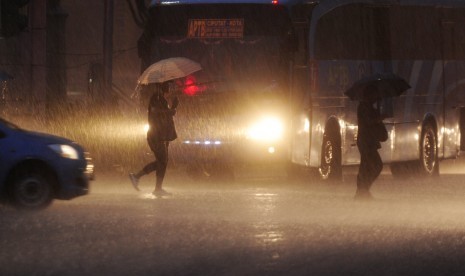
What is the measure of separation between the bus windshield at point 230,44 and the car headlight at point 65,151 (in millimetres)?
5258

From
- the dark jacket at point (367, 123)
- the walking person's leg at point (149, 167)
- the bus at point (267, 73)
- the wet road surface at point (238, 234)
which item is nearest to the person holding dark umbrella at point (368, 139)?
the dark jacket at point (367, 123)

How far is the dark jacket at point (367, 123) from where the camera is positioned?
59.4 ft

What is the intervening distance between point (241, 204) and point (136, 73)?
122 ft

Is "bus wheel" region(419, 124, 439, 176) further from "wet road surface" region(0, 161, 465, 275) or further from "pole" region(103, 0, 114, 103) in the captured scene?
"pole" region(103, 0, 114, 103)

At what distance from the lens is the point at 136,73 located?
179ft

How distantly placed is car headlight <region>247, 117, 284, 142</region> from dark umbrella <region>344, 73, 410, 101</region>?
256cm

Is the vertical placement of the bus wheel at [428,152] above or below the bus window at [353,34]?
below

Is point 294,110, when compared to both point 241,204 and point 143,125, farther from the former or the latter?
point 241,204

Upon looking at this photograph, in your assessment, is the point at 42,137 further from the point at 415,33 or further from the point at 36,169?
the point at 415,33

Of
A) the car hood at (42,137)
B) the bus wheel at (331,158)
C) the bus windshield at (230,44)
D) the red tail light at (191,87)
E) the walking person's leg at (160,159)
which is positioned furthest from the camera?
the bus wheel at (331,158)

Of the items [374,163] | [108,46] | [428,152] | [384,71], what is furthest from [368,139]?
[108,46]

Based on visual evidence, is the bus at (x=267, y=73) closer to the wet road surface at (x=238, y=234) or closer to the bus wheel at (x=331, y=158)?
the bus wheel at (x=331, y=158)

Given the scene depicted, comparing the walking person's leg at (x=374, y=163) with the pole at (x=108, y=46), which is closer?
the walking person's leg at (x=374, y=163)

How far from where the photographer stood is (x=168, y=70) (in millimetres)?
20094
